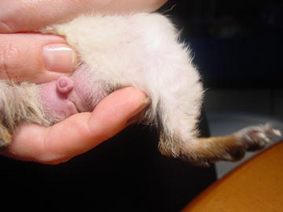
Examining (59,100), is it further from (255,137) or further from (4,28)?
(255,137)

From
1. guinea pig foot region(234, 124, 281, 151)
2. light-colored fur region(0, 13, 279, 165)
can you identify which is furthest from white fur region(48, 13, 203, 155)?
guinea pig foot region(234, 124, 281, 151)

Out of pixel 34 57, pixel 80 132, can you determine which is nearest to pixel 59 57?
pixel 34 57

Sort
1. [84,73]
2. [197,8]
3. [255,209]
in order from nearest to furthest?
1. [255,209]
2. [84,73]
3. [197,8]

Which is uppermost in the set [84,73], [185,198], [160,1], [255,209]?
[160,1]

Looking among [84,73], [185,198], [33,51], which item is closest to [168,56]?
[84,73]

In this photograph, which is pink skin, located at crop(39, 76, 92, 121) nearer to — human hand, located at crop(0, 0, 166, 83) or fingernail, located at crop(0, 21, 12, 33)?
human hand, located at crop(0, 0, 166, 83)

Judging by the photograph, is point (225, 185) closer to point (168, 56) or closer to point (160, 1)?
point (168, 56)

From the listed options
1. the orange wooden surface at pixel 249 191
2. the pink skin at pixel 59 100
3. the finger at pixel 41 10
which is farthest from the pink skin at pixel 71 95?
the orange wooden surface at pixel 249 191
